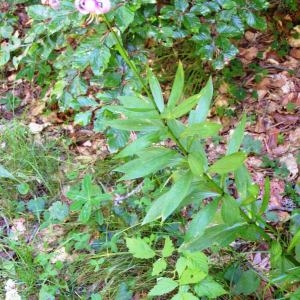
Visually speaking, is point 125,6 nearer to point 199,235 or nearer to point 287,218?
point 199,235

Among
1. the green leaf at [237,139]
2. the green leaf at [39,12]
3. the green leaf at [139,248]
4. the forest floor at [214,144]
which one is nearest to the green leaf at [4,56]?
the green leaf at [39,12]

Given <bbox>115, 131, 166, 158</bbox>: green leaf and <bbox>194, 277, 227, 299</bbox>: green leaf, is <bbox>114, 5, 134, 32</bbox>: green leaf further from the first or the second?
<bbox>194, 277, 227, 299</bbox>: green leaf

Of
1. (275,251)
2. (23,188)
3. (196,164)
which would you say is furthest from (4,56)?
(275,251)

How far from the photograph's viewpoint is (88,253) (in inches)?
82.7

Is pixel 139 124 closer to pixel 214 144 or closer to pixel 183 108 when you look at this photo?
pixel 183 108

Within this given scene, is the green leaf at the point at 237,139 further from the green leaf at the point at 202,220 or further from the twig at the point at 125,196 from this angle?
the twig at the point at 125,196

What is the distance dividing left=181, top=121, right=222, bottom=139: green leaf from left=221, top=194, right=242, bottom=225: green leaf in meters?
0.22

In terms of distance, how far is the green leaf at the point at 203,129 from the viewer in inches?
48.1

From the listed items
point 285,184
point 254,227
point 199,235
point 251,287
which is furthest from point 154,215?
point 285,184

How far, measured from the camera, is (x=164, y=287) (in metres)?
1.71

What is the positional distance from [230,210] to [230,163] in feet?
0.52

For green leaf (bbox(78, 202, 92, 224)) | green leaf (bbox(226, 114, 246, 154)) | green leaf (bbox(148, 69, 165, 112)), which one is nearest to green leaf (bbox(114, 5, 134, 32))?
green leaf (bbox(148, 69, 165, 112))

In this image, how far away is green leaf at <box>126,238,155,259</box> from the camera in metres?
1.83

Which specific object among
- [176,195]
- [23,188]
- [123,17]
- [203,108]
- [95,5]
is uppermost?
[95,5]
